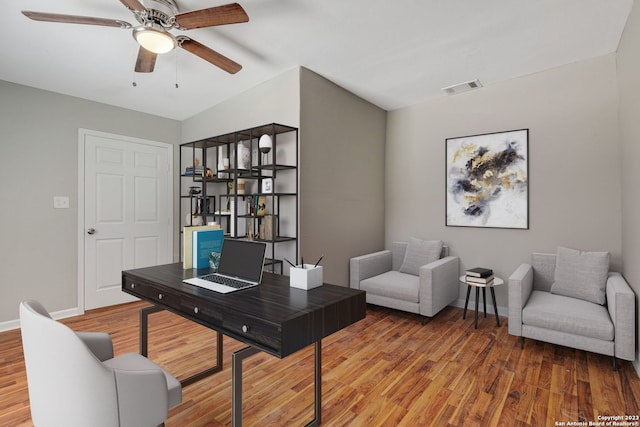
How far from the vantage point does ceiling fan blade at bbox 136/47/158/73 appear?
90.5 inches

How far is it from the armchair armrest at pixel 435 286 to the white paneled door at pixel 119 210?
344 centimetres

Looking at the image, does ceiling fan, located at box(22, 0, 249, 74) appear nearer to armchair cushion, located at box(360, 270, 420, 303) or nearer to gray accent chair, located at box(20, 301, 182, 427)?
gray accent chair, located at box(20, 301, 182, 427)

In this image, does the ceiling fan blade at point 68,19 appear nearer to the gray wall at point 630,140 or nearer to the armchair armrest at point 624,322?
the gray wall at point 630,140

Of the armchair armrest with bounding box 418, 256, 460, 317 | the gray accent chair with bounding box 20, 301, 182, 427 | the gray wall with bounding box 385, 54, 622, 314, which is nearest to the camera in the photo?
the gray accent chair with bounding box 20, 301, 182, 427

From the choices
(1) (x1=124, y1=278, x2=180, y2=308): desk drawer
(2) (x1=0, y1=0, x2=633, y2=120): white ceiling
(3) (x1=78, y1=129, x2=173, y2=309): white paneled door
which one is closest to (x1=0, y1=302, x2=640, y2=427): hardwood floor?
(1) (x1=124, y1=278, x2=180, y2=308): desk drawer

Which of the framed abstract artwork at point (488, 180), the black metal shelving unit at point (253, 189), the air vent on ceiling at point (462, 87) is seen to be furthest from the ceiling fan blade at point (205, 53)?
the framed abstract artwork at point (488, 180)

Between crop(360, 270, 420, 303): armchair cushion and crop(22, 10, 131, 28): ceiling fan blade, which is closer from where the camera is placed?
crop(22, 10, 131, 28): ceiling fan blade

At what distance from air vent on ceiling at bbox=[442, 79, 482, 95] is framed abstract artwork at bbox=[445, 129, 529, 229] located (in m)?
0.56

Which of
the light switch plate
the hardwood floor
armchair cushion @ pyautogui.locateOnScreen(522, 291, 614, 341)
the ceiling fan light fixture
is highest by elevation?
the ceiling fan light fixture

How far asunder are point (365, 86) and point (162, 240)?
3.39 m

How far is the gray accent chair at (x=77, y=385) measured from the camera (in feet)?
3.79

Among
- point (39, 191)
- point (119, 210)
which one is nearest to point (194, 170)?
point (119, 210)

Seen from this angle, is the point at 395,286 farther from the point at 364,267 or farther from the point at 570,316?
the point at 570,316

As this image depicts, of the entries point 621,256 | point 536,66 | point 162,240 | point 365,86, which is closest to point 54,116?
point 162,240
